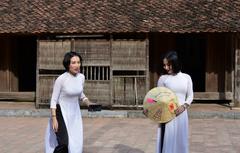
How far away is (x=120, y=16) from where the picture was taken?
14125 millimetres

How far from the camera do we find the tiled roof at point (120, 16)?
1350 cm

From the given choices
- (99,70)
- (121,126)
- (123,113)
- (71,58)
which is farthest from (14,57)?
(71,58)

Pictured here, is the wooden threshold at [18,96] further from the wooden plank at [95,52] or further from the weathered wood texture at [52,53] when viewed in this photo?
the wooden plank at [95,52]

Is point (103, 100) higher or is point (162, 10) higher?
point (162, 10)

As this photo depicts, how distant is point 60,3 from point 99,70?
272 cm

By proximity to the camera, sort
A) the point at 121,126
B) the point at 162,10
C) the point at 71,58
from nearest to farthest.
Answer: the point at 71,58, the point at 121,126, the point at 162,10

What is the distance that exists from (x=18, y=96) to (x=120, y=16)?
4676mm

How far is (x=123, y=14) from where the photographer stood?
14.2 meters

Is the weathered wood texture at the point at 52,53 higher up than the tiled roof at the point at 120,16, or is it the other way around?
the tiled roof at the point at 120,16

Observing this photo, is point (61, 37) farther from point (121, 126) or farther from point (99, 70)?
point (121, 126)

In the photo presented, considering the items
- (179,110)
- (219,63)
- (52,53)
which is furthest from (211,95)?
(179,110)

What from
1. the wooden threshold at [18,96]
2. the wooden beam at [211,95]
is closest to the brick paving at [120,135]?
the wooden beam at [211,95]

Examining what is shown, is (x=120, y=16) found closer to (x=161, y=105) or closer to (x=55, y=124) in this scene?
(x=161, y=105)

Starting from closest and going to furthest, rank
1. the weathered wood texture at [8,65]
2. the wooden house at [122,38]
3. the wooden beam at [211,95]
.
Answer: the wooden house at [122,38] < the wooden beam at [211,95] < the weathered wood texture at [8,65]
